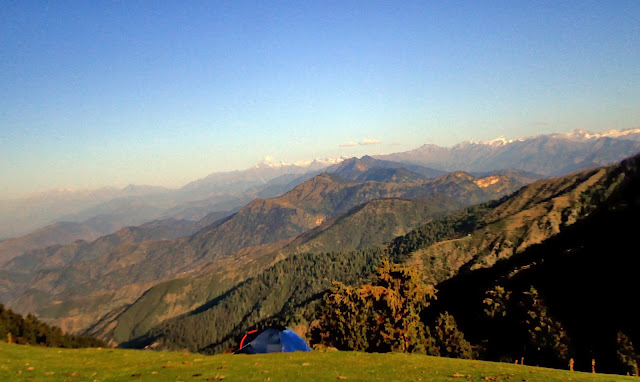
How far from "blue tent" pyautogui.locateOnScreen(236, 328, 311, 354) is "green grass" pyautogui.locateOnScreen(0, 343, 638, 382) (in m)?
11.2

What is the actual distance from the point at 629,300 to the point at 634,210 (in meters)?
43.6

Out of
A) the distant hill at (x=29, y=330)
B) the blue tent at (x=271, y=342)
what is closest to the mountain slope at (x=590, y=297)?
the blue tent at (x=271, y=342)

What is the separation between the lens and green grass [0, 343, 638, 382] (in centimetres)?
2470

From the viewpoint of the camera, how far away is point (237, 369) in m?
28.5

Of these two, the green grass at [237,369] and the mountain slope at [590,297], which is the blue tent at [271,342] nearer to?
the green grass at [237,369]

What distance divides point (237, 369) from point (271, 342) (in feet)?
64.7

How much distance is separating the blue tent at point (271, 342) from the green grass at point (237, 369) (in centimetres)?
1118

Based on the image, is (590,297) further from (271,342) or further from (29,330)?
(29,330)

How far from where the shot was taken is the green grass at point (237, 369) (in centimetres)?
2470

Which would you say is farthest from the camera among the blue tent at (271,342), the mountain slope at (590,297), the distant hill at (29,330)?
the distant hill at (29,330)

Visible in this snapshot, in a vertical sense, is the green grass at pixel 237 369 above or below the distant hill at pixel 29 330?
above

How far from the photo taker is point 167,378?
24.2m

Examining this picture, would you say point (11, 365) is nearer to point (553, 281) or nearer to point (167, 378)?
point (167, 378)

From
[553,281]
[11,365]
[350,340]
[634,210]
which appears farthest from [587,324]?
[11,365]
